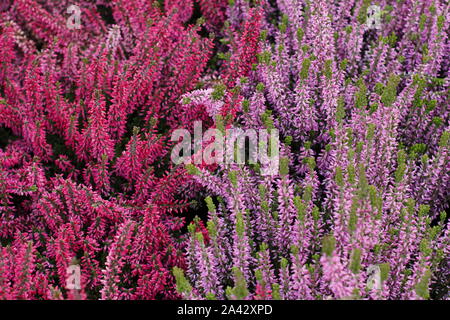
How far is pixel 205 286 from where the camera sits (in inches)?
89.7

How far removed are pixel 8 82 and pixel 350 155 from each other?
6.42 feet

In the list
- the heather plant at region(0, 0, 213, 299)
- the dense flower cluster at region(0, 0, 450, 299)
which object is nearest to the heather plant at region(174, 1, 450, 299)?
the dense flower cluster at region(0, 0, 450, 299)

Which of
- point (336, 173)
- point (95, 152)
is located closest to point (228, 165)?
point (336, 173)

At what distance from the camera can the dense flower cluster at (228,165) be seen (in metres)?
2.22

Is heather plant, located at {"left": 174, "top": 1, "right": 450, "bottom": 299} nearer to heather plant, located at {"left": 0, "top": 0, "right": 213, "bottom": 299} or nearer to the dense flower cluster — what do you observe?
the dense flower cluster

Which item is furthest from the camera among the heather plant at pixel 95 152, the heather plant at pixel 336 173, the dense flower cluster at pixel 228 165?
the heather plant at pixel 95 152

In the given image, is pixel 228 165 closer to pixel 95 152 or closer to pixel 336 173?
pixel 336 173

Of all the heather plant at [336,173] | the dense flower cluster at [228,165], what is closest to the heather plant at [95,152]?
the dense flower cluster at [228,165]

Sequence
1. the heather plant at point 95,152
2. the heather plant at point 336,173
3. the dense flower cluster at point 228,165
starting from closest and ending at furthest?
1. the heather plant at point 336,173
2. the dense flower cluster at point 228,165
3. the heather plant at point 95,152

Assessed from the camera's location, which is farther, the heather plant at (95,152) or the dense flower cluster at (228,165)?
the heather plant at (95,152)

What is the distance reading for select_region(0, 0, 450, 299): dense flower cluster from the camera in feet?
7.28

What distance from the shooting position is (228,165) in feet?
8.22

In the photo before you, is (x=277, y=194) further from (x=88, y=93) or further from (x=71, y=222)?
(x=88, y=93)

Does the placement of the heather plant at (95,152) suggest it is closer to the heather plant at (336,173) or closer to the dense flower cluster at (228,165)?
the dense flower cluster at (228,165)
